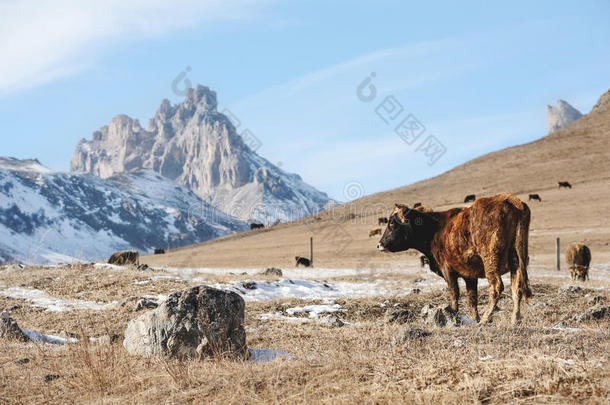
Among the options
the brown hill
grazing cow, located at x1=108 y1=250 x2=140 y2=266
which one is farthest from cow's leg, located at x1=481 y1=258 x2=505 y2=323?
the brown hill

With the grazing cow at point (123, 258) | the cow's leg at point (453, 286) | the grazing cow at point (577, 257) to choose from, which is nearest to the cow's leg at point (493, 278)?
the cow's leg at point (453, 286)

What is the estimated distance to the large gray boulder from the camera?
24.9 feet

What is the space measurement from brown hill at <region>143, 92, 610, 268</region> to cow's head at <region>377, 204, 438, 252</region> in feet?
76.8

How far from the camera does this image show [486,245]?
10055 mm

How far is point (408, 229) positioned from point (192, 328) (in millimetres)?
5666

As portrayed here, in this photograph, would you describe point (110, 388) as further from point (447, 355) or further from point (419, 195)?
point (419, 195)

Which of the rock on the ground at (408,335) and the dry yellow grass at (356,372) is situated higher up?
the rock on the ground at (408,335)

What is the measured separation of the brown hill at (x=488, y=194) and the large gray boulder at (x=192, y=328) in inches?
1122

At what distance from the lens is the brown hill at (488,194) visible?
44125mm

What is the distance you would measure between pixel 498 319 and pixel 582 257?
16585 mm

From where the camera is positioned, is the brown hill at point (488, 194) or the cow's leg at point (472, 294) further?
the brown hill at point (488, 194)

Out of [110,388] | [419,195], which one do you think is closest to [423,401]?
[110,388]

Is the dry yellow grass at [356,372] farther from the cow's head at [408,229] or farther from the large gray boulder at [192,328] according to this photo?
the cow's head at [408,229]

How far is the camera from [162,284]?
17.2 m
